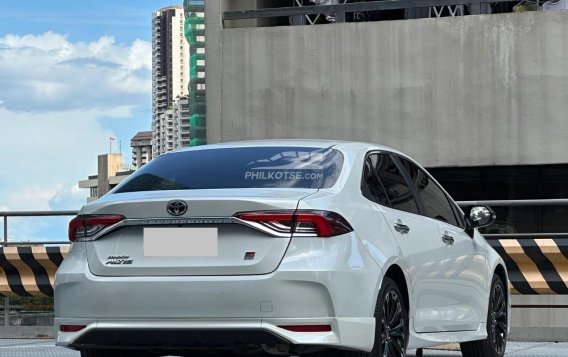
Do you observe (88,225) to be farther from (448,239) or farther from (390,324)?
(448,239)

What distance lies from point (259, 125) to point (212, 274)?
20600 mm

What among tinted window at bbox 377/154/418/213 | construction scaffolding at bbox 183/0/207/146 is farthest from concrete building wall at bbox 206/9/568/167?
tinted window at bbox 377/154/418/213

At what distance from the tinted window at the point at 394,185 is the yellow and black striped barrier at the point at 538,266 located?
5.14 metres

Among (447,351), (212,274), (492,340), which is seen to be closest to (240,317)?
(212,274)

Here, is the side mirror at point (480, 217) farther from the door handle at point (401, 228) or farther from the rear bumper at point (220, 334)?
the rear bumper at point (220, 334)

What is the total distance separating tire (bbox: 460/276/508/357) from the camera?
28.3ft

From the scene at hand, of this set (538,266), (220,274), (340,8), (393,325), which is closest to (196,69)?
(340,8)

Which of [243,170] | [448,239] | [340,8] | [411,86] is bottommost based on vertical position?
[448,239]

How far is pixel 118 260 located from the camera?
647 cm

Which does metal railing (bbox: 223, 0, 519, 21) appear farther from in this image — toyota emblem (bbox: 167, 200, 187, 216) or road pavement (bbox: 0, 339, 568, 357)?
toyota emblem (bbox: 167, 200, 187, 216)

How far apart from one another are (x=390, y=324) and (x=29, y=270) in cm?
770

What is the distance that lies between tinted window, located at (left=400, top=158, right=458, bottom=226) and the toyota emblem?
2.04m

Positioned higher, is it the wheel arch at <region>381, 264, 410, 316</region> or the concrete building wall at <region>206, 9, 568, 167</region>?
the concrete building wall at <region>206, 9, 568, 167</region>

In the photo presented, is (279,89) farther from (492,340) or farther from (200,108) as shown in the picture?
(492,340)
